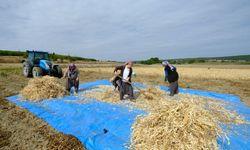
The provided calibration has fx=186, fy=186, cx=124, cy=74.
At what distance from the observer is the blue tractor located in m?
11.5

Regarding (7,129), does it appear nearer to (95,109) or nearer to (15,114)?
(15,114)

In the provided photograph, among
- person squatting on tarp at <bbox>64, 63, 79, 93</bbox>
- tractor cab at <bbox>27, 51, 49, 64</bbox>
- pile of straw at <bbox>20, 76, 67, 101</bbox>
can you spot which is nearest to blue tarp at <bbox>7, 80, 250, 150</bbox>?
pile of straw at <bbox>20, 76, 67, 101</bbox>

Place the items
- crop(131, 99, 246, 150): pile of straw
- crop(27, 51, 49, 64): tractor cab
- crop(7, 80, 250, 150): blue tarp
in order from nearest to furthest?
crop(131, 99, 246, 150): pile of straw → crop(7, 80, 250, 150): blue tarp → crop(27, 51, 49, 64): tractor cab

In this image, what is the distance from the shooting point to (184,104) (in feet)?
10.3

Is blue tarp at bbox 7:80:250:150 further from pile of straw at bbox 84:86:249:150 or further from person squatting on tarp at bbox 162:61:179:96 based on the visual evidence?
person squatting on tarp at bbox 162:61:179:96

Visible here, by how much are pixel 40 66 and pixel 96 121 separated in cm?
934

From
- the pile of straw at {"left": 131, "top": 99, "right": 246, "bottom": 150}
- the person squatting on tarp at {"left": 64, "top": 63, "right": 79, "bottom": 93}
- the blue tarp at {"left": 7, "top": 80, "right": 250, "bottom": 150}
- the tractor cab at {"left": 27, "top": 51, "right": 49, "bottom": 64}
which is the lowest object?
the blue tarp at {"left": 7, "top": 80, "right": 250, "bottom": 150}

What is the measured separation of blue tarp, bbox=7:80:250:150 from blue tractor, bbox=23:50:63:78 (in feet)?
16.9

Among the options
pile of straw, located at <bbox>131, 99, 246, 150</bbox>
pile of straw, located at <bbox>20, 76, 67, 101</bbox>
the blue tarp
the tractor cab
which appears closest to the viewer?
pile of straw, located at <bbox>131, 99, 246, 150</bbox>

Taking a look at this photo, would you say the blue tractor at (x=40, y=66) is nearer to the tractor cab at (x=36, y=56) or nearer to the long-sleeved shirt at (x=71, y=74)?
the tractor cab at (x=36, y=56)

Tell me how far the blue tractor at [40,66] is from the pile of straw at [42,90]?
15.6 ft

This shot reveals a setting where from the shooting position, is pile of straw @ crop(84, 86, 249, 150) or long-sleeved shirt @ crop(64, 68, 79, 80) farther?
long-sleeved shirt @ crop(64, 68, 79, 80)

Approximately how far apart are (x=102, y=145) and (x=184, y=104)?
5.05ft

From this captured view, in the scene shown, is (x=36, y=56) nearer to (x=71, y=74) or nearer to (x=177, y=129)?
(x=71, y=74)
